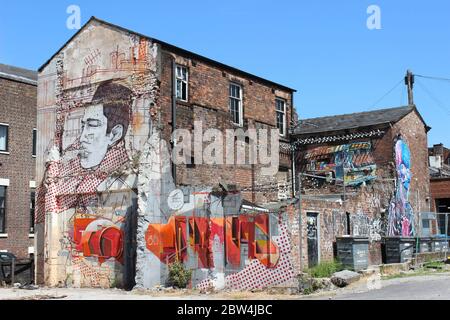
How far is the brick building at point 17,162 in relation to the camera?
29844 mm

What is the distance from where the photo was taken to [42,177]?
22609 millimetres

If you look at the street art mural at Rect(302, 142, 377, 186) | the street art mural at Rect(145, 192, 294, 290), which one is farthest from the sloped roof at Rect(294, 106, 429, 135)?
the street art mural at Rect(145, 192, 294, 290)

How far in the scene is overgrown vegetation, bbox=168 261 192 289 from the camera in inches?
712

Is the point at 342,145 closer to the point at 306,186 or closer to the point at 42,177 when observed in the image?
the point at 306,186

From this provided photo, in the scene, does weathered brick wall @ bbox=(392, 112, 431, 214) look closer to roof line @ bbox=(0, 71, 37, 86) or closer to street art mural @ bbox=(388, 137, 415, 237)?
street art mural @ bbox=(388, 137, 415, 237)

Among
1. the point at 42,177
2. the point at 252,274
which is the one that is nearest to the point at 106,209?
the point at 42,177

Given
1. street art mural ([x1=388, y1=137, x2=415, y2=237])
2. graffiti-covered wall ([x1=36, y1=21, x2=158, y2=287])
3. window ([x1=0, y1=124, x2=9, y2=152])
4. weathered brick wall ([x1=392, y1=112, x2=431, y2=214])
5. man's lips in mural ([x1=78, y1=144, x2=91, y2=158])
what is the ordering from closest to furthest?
graffiti-covered wall ([x1=36, y1=21, x2=158, y2=287]) < man's lips in mural ([x1=78, y1=144, x2=91, y2=158]) < street art mural ([x1=388, y1=137, x2=415, y2=237]) < weathered brick wall ([x1=392, y1=112, x2=431, y2=214]) < window ([x1=0, y1=124, x2=9, y2=152])

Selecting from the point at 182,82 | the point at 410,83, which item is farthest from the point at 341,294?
the point at 410,83

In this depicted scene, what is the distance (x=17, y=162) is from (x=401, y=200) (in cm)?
1919

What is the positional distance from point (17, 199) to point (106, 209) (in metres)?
11.7

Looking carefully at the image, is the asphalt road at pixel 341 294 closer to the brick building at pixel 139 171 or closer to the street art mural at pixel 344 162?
the brick building at pixel 139 171

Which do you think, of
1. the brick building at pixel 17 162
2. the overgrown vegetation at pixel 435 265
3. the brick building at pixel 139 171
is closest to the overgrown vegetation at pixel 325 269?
the brick building at pixel 139 171

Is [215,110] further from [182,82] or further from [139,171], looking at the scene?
[139,171]

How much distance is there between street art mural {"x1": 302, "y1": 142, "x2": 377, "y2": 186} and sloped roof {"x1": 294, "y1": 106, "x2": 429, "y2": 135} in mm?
916
